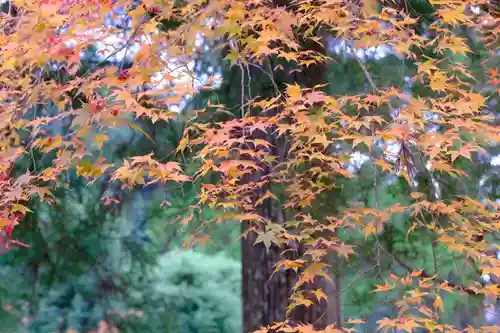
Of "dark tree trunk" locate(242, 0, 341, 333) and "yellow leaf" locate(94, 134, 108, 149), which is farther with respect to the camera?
"dark tree trunk" locate(242, 0, 341, 333)

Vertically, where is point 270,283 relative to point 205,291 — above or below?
above

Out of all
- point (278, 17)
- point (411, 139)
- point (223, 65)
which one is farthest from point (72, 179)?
point (411, 139)

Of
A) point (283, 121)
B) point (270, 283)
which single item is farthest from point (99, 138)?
point (270, 283)

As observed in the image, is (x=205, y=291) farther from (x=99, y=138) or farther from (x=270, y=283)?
(x=99, y=138)

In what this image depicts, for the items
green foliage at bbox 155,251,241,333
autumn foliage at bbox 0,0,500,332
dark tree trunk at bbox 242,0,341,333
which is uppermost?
autumn foliage at bbox 0,0,500,332

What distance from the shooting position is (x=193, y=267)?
405 inches

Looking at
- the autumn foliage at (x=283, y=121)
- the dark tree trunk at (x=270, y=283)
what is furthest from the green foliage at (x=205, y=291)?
the autumn foliage at (x=283, y=121)

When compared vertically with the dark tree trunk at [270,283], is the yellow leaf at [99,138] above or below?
above

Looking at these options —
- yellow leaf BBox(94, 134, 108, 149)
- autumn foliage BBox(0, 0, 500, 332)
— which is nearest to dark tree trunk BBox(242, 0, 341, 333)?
autumn foliage BBox(0, 0, 500, 332)

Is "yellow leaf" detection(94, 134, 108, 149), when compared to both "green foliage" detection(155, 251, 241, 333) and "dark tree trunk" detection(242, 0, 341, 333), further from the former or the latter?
"green foliage" detection(155, 251, 241, 333)

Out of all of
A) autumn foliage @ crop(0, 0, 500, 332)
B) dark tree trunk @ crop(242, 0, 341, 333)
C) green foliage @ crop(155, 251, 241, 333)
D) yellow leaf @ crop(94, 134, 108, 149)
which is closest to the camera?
autumn foliage @ crop(0, 0, 500, 332)

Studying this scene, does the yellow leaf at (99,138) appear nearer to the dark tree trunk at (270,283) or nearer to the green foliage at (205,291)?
the dark tree trunk at (270,283)

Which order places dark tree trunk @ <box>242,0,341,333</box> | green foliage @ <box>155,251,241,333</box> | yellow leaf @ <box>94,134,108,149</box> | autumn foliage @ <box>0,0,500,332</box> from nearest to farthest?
autumn foliage @ <box>0,0,500,332</box>, yellow leaf @ <box>94,134,108,149</box>, dark tree trunk @ <box>242,0,341,333</box>, green foliage @ <box>155,251,241,333</box>

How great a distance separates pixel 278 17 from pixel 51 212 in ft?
11.8
